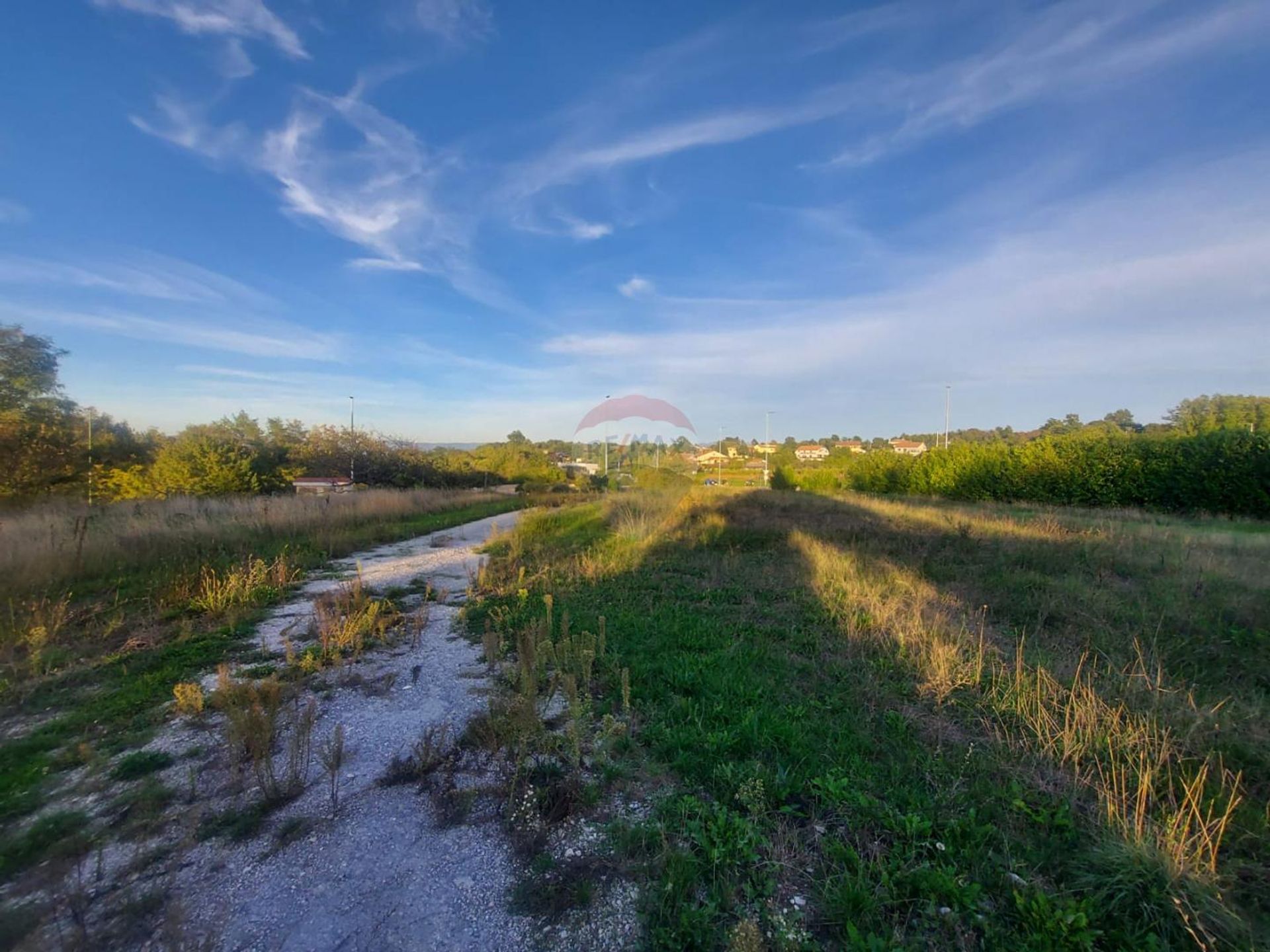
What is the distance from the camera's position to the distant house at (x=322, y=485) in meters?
18.9

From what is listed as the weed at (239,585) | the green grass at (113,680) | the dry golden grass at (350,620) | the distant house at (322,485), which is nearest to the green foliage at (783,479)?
the distant house at (322,485)

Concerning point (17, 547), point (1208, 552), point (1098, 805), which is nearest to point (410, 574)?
point (17, 547)

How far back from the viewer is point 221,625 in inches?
197

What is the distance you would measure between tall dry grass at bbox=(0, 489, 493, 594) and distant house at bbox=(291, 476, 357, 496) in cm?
463

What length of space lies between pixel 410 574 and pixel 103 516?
5967mm

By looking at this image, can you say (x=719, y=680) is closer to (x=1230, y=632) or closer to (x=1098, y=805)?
(x=1098, y=805)

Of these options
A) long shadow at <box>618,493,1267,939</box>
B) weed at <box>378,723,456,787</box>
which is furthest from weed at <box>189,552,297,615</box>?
long shadow at <box>618,493,1267,939</box>

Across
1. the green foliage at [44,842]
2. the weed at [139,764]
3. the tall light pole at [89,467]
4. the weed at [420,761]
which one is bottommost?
the weed at [420,761]

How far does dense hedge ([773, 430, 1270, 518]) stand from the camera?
1545 cm

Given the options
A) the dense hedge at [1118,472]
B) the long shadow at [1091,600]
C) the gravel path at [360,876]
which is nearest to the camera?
the gravel path at [360,876]

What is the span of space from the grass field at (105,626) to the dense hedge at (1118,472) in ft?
82.6

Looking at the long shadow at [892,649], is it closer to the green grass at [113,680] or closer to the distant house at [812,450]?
the green grass at [113,680]

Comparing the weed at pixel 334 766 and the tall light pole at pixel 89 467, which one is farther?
the tall light pole at pixel 89 467

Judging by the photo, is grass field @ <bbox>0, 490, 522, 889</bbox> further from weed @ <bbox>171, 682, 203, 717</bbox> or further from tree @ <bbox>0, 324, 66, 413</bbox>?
tree @ <bbox>0, 324, 66, 413</bbox>
